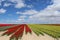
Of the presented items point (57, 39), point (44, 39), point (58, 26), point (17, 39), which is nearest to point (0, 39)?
point (17, 39)

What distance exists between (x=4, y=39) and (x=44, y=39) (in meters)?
3.30

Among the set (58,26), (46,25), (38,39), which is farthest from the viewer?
(46,25)

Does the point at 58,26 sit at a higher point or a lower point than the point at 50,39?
higher

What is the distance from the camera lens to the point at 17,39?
→ 39.3ft

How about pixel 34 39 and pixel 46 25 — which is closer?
pixel 34 39

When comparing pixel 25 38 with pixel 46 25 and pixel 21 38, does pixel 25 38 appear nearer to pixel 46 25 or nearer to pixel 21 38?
pixel 21 38

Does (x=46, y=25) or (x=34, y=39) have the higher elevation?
(x=46, y=25)

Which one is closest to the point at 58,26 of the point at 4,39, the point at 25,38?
the point at 25,38

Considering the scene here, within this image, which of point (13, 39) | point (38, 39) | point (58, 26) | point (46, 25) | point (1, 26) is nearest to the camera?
point (13, 39)

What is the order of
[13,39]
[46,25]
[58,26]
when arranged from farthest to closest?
[46,25] → [58,26] → [13,39]

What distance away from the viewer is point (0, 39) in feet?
39.7

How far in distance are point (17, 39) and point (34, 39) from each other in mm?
1554

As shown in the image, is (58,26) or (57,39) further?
(58,26)

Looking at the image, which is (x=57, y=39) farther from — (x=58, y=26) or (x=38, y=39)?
(x=58, y=26)
